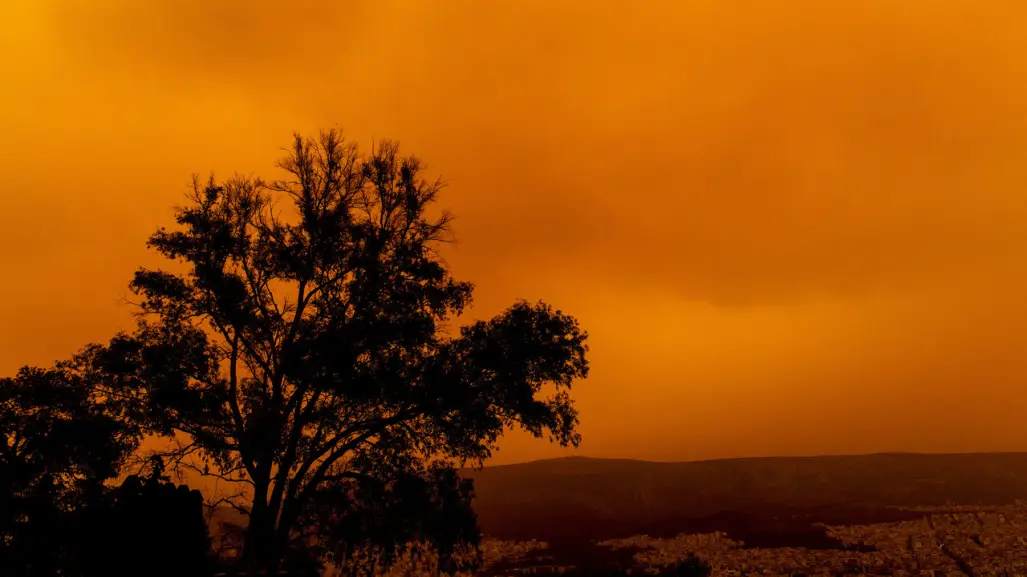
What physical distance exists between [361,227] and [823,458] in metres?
148

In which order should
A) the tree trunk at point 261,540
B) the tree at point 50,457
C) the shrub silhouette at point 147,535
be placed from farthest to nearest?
the tree at point 50,457, the tree trunk at point 261,540, the shrub silhouette at point 147,535

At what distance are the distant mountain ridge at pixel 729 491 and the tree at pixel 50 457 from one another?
54.6 m

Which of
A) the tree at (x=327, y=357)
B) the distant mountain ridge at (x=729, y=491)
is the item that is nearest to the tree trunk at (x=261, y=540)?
the tree at (x=327, y=357)

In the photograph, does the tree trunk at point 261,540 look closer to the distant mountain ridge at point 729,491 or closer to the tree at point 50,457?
the tree at point 50,457

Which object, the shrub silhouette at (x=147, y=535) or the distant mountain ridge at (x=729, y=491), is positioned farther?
the distant mountain ridge at (x=729, y=491)

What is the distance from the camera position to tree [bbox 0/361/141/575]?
16.8 meters

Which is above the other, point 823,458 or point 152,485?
point 152,485

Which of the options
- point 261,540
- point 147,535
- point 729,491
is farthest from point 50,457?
point 729,491

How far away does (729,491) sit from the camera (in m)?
117

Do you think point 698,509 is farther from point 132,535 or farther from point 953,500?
point 132,535

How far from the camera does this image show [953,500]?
96438 millimetres

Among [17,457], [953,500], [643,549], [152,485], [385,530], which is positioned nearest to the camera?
[152,485]

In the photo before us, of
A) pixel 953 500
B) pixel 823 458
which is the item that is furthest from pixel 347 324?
pixel 823 458

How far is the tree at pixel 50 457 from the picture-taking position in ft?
55.2
